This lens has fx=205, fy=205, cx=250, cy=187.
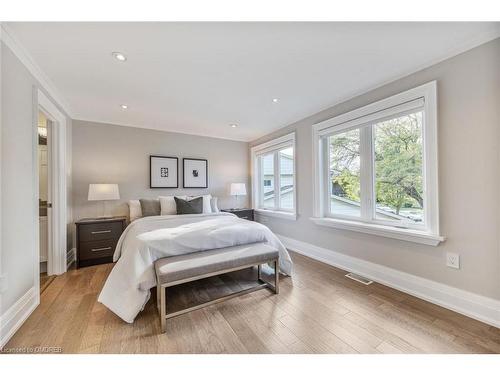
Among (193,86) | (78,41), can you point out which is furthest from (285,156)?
(78,41)

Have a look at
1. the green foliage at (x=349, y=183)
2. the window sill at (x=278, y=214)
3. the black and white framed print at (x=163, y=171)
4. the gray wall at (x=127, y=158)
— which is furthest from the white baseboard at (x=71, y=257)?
the green foliage at (x=349, y=183)

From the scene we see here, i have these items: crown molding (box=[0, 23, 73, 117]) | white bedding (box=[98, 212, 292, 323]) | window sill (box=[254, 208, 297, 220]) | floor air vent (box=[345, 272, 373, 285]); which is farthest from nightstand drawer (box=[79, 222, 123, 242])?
floor air vent (box=[345, 272, 373, 285])

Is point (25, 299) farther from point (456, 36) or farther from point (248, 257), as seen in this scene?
point (456, 36)

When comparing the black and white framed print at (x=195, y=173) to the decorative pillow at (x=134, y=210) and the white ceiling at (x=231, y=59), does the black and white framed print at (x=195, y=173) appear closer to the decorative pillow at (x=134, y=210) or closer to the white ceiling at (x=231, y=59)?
the decorative pillow at (x=134, y=210)

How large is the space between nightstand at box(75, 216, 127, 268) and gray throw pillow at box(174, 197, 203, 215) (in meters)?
0.83

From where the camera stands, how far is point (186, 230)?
2.19 meters

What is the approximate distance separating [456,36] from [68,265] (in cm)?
493

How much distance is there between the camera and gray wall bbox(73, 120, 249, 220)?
3350mm

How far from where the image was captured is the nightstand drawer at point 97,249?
113 inches

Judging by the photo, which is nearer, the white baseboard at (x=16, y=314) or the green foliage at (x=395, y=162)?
the white baseboard at (x=16, y=314)

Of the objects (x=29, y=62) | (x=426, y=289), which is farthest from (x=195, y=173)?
(x=426, y=289)

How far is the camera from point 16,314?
5.26 ft

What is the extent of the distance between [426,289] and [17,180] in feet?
12.3

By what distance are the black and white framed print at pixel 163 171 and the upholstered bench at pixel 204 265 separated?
92.3 inches
